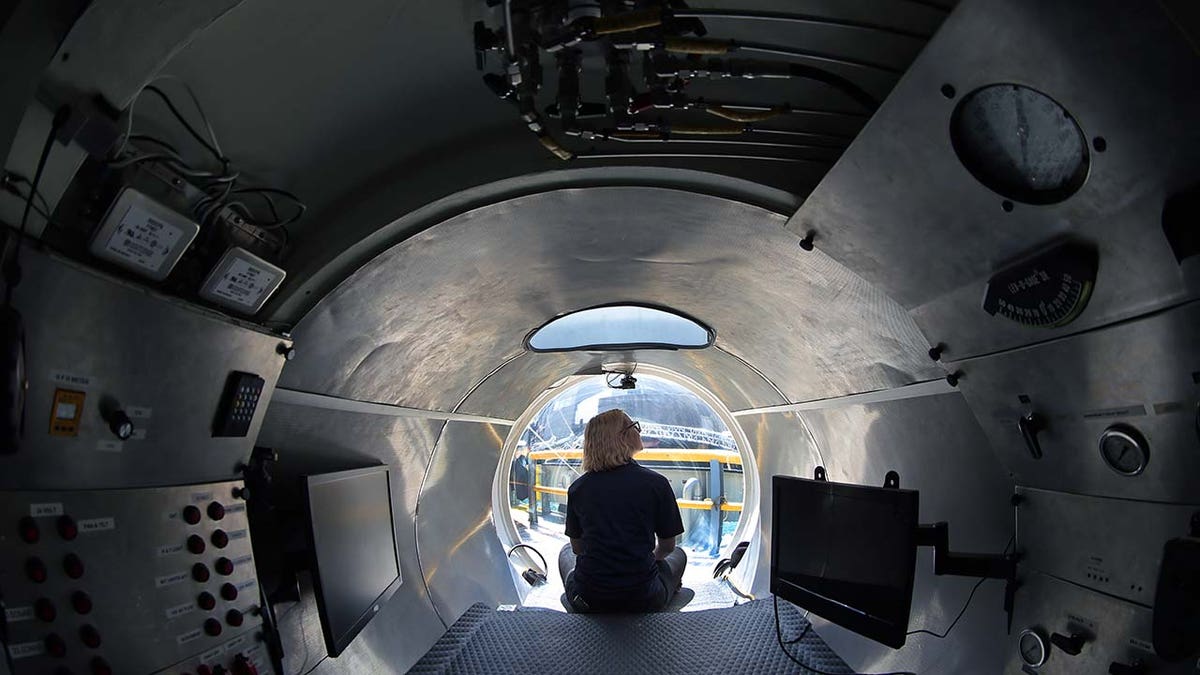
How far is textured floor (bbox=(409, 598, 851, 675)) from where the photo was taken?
337 centimetres

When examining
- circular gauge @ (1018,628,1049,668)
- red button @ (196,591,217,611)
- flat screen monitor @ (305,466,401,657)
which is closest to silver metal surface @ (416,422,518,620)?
flat screen monitor @ (305,466,401,657)

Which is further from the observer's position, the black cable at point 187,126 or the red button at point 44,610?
Answer: the black cable at point 187,126

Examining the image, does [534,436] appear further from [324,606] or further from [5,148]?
[5,148]

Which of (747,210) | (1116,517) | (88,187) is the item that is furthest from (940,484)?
(88,187)

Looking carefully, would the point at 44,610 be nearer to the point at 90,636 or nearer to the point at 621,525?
the point at 90,636

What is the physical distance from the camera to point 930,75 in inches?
60.1

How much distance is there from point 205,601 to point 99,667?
40cm

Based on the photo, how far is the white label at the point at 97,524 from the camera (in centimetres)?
162

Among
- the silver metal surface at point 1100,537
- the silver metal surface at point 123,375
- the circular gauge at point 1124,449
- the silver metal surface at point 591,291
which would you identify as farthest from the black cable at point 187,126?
the silver metal surface at point 1100,537

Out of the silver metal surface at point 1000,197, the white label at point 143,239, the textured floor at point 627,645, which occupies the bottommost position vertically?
the textured floor at point 627,645

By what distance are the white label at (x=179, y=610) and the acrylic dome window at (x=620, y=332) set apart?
325cm

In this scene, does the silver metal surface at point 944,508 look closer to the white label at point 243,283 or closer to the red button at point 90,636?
the white label at point 243,283

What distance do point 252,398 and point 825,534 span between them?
2.27 meters

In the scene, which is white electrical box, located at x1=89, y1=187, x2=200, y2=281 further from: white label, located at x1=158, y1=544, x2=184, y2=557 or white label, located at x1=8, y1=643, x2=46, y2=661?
white label, located at x1=8, y1=643, x2=46, y2=661
